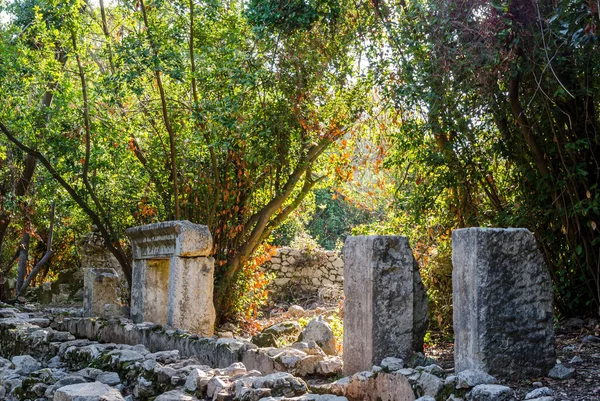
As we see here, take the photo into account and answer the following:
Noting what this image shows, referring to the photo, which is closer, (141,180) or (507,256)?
(507,256)

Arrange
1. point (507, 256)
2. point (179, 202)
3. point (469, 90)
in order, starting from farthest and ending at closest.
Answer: point (179, 202), point (469, 90), point (507, 256)

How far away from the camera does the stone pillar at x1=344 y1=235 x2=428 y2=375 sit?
470 cm

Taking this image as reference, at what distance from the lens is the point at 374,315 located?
4.69 m

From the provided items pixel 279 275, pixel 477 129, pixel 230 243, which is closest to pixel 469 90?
pixel 477 129

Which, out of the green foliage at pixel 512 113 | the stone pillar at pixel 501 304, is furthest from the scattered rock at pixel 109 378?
the green foliage at pixel 512 113

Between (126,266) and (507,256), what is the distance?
7.13 m

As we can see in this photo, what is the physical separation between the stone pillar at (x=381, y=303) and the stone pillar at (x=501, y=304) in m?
0.51

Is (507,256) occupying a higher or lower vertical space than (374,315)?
higher

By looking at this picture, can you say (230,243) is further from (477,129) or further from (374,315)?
(374,315)

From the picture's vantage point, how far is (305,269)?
1764 centimetres

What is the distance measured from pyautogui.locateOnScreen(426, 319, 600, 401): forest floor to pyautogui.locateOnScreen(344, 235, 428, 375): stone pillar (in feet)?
2.01

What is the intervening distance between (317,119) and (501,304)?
565 centimetres

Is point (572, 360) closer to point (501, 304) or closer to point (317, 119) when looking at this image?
point (501, 304)

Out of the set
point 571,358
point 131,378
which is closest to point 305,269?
point 131,378
